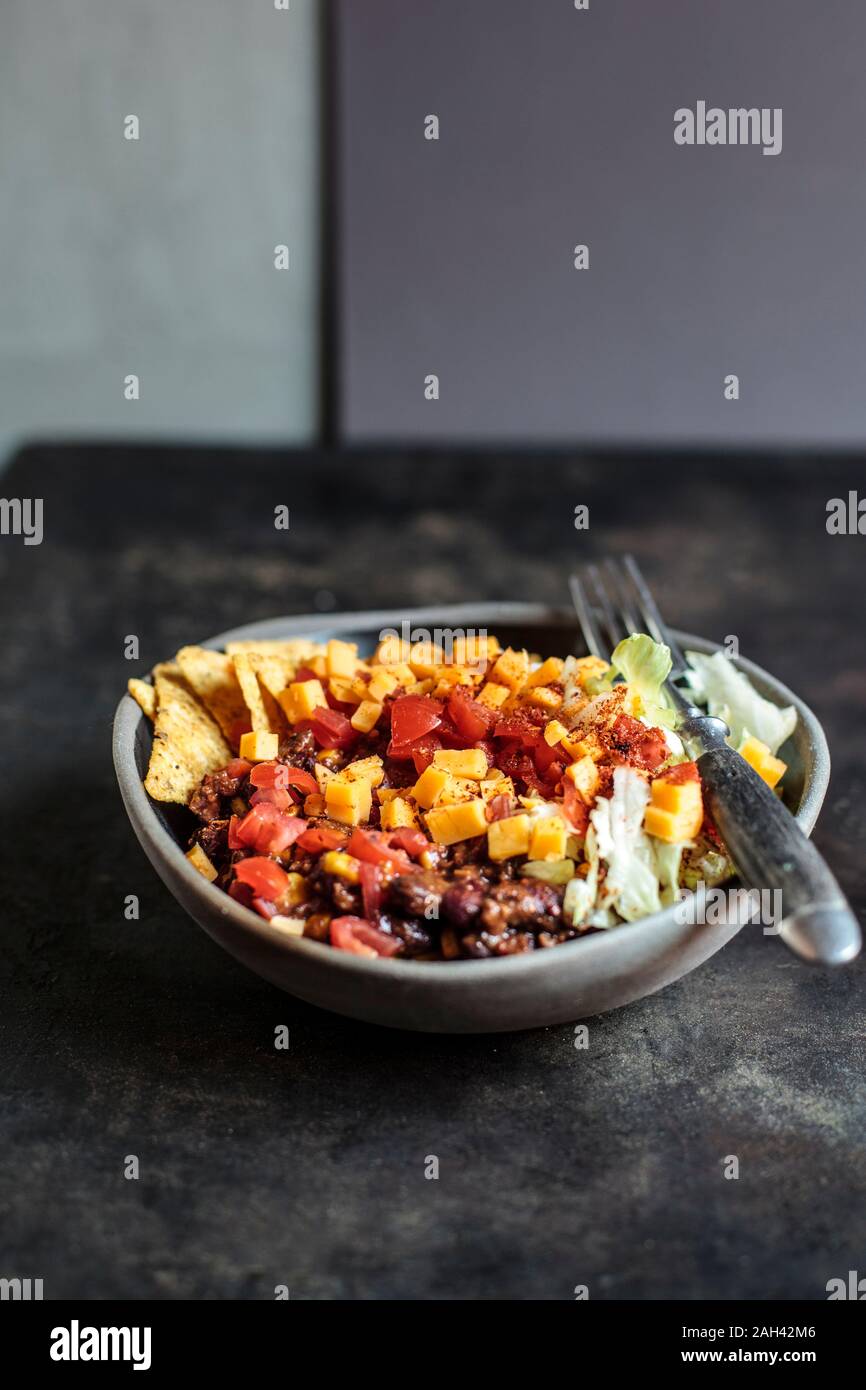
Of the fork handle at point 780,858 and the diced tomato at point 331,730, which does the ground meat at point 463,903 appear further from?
the diced tomato at point 331,730

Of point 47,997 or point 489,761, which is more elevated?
point 489,761

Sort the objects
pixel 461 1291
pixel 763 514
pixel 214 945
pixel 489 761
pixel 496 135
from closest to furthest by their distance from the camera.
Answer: pixel 461 1291, pixel 489 761, pixel 214 945, pixel 763 514, pixel 496 135

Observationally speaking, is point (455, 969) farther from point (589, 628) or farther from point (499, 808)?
point (589, 628)

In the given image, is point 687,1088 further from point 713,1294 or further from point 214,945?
point 214,945

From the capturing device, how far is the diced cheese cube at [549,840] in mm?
1663

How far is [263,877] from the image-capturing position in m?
1.69

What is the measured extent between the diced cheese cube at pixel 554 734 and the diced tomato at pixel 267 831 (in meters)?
0.36

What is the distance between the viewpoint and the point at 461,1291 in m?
1.46

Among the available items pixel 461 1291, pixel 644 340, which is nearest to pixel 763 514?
pixel 644 340

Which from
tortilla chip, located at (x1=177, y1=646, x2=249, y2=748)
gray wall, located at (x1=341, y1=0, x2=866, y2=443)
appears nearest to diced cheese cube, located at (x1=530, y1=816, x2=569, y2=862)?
tortilla chip, located at (x1=177, y1=646, x2=249, y2=748)

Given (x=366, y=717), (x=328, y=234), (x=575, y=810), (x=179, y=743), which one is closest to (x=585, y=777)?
(x=575, y=810)

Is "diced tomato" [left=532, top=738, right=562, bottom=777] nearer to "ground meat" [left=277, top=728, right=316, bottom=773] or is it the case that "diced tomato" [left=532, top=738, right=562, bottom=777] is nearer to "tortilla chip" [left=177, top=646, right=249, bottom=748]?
"ground meat" [left=277, top=728, right=316, bottom=773]

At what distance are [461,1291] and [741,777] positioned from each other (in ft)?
2.32

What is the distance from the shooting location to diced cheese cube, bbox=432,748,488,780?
1.82 m
